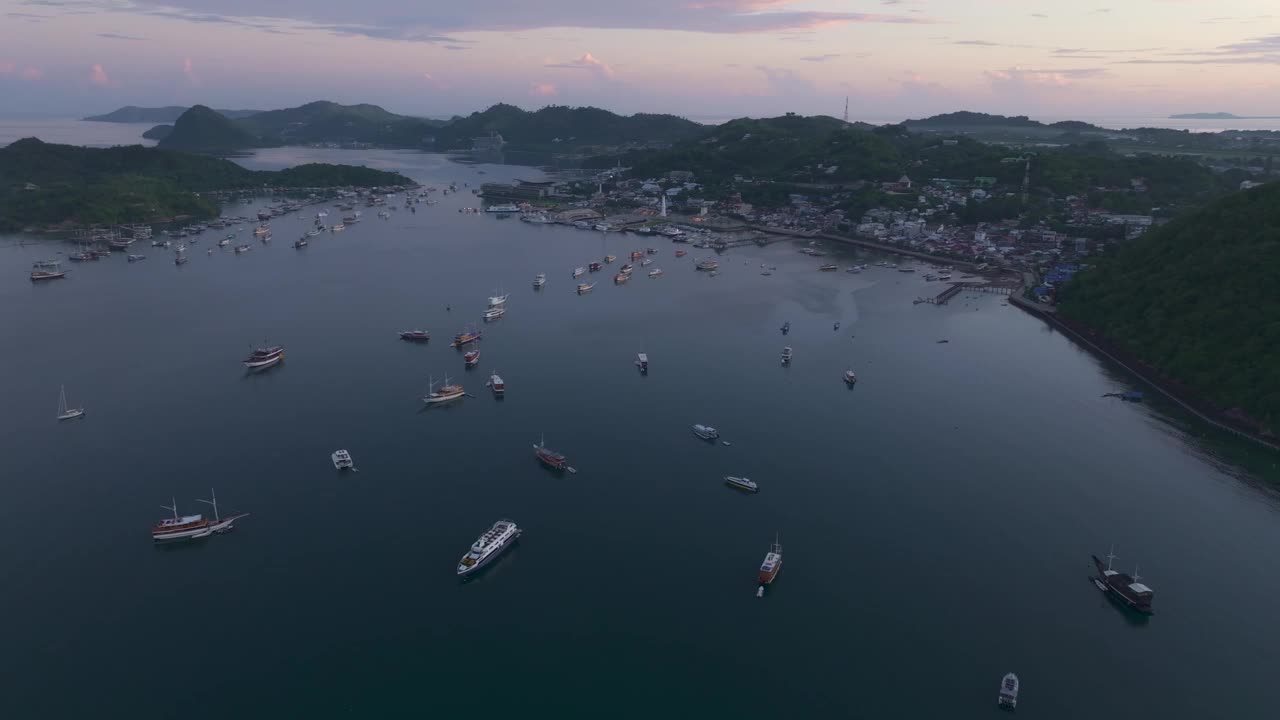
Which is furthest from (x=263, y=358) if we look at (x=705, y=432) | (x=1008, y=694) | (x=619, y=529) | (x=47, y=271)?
(x=1008, y=694)

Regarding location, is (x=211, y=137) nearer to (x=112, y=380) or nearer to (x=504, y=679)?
(x=112, y=380)

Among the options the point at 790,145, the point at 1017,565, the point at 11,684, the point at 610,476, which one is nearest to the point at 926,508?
the point at 1017,565

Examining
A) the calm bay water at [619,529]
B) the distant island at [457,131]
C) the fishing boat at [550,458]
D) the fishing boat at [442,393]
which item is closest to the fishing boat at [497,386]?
the calm bay water at [619,529]

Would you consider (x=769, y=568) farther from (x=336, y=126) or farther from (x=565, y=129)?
(x=336, y=126)

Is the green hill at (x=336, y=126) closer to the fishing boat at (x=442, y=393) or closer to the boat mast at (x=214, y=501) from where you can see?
the fishing boat at (x=442, y=393)

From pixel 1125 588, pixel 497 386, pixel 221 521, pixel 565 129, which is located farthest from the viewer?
pixel 565 129
